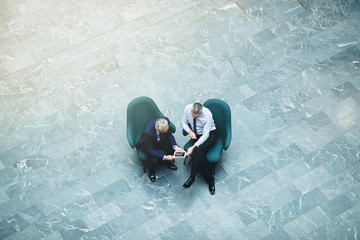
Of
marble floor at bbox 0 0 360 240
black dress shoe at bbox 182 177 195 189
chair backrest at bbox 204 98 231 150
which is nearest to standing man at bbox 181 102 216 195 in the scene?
black dress shoe at bbox 182 177 195 189

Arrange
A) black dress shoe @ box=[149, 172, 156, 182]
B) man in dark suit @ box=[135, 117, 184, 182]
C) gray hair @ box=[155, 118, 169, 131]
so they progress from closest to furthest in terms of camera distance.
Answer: gray hair @ box=[155, 118, 169, 131]
man in dark suit @ box=[135, 117, 184, 182]
black dress shoe @ box=[149, 172, 156, 182]

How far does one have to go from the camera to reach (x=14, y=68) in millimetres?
6215

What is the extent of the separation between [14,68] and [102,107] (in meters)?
1.69

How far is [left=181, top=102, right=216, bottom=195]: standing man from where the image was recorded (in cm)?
486

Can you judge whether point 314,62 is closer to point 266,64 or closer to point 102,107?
point 266,64

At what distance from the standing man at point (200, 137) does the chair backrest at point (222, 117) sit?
0.11 metres

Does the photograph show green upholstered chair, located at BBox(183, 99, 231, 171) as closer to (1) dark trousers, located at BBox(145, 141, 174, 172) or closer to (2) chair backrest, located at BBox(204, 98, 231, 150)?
(2) chair backrest, located at BBox(204, 98, 231, 150)

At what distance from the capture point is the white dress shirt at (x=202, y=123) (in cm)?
485

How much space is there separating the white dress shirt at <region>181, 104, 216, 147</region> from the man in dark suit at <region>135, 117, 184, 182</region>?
10.6 inches

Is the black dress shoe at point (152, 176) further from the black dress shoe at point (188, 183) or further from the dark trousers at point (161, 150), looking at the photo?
the black dress shoe at point (188, 183)

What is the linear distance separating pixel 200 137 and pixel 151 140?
0.65 metres

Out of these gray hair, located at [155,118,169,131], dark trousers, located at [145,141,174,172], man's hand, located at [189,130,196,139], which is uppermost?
gray hair, located at [155,118,169,131]

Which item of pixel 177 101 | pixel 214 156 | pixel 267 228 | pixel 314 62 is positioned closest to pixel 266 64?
pixel 314 62

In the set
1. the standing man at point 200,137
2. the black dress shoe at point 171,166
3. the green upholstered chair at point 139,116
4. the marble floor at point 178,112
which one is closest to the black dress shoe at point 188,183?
the standing man at point 200,137
